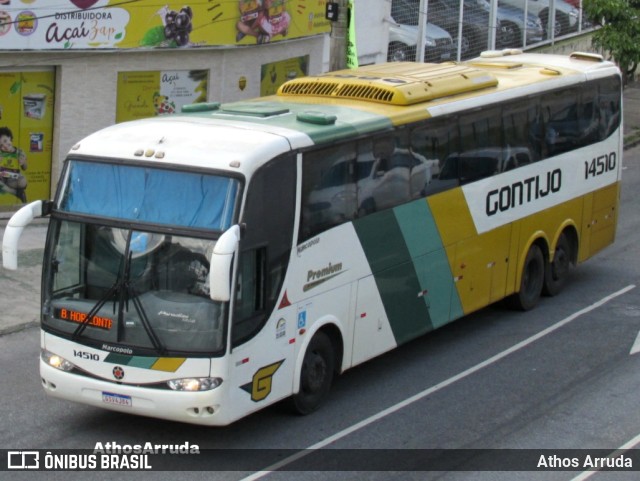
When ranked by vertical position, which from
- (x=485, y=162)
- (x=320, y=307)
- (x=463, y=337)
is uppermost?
(x=485, y=162)

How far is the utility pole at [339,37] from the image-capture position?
18562mm

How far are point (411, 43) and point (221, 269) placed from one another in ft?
63.4

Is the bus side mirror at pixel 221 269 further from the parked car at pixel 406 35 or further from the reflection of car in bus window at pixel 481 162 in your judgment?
the parked car at pixel 406 35

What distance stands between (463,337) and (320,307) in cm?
368

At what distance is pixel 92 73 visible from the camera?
63.5 ft

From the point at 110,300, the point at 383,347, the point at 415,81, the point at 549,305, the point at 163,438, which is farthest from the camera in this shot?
the point at 549,305

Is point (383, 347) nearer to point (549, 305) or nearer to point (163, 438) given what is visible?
point (163, 438)

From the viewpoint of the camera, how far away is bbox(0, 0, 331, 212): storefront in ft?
60.0

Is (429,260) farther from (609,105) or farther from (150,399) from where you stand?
(609,105)

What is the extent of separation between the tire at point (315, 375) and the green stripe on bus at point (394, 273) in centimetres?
106

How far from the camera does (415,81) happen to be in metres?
13.4

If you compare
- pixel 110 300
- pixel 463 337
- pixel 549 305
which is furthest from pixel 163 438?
pixel 549 305

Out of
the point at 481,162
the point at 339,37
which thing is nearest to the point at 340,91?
the point at 481,162

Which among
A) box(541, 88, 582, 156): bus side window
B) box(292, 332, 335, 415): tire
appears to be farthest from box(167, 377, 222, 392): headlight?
box(541, 88, 582, 156): bus side window
